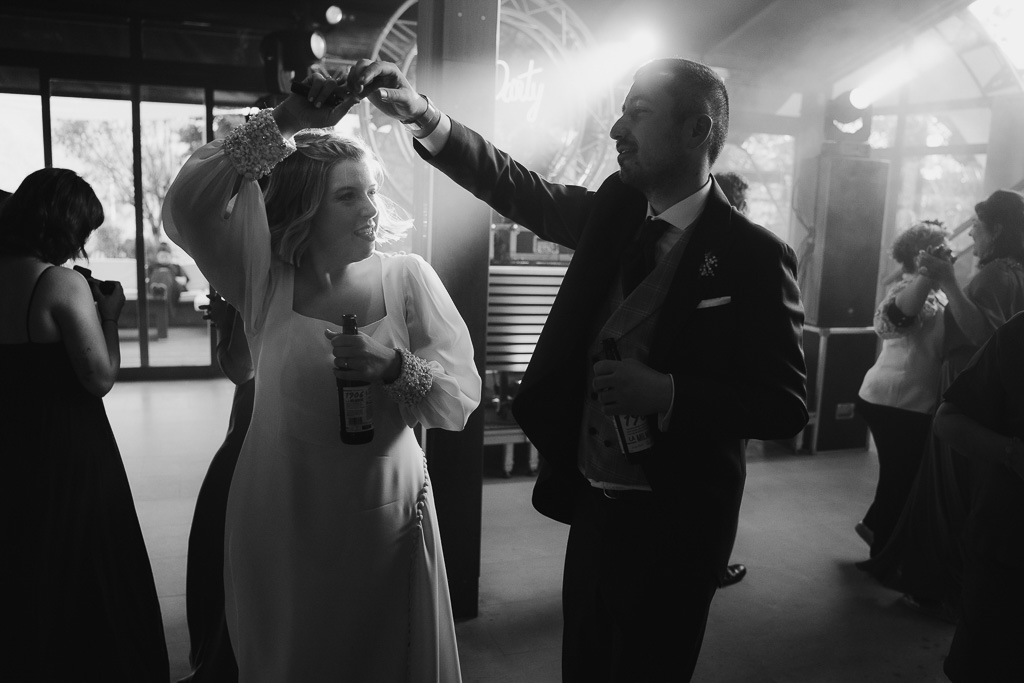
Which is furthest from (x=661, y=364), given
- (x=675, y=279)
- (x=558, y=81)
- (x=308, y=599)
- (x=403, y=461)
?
(x=558, y=81)

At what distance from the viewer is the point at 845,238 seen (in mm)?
5211

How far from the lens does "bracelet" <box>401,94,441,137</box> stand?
66.8 inches

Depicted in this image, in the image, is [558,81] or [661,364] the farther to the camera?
[558,81]

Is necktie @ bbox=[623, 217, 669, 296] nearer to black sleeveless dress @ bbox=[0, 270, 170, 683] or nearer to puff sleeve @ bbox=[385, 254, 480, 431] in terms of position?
puff sleeve @ bbox=[385, 254, 480, 431]

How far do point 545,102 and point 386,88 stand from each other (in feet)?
9.92

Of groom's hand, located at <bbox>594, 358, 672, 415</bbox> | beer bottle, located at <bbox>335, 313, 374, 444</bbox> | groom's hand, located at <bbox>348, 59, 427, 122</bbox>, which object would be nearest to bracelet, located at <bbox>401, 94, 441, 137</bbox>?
groom's hand, located at <bbox>348, 59, 427, 122</bbox>

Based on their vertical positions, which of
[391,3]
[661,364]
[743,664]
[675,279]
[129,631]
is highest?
[391,3]

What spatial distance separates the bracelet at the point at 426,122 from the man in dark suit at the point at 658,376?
34 millimetres

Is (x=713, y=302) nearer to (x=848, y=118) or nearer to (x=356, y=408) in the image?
(x=356, y=408)

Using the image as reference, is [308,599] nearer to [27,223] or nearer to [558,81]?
Answer: [27,223]

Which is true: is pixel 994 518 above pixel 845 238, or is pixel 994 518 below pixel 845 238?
below

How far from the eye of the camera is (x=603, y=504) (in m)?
1.55

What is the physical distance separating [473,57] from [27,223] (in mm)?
1472

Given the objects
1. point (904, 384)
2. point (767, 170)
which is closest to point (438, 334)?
point (904, 384)
